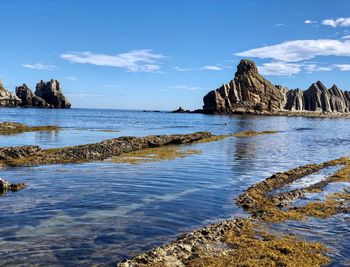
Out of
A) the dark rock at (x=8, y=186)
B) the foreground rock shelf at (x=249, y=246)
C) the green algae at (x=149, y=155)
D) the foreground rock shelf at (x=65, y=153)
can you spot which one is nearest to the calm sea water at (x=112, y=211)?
the dark rock at (x=8, y=186)

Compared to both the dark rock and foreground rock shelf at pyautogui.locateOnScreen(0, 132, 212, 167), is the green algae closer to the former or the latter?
foreground rock shelf at pyautogui.locateOnScreen(0, 132, 212, 167)

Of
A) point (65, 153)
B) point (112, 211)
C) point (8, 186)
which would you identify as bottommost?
point (112, 211)

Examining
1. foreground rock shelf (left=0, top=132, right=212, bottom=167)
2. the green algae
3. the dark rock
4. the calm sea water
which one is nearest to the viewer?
the calm sea water

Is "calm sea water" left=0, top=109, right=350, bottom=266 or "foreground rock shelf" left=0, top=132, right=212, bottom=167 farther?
"foreground rock shelf" left=0, top=132, right=212, bottom=167

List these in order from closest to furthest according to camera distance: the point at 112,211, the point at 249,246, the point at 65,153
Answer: the point at 249,246, the point at 112,211, the point at 65,153

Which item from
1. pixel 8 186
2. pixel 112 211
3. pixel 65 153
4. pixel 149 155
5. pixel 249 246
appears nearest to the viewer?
pixel 249 246

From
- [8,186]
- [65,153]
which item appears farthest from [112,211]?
[65,153]

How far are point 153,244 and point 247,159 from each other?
2443cm

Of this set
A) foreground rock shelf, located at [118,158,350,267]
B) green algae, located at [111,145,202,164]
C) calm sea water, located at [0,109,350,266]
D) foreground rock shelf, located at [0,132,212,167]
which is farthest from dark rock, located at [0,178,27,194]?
green algae, located at [111,145,202,164]

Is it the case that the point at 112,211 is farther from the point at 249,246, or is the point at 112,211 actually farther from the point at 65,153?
the point at 65,153

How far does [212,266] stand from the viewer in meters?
10.5

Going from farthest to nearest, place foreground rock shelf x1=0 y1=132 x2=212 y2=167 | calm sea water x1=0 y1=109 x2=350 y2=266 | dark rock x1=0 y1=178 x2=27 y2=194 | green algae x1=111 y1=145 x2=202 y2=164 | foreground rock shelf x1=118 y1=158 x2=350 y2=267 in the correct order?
1. green algae x1=111 y1=145 x2=202 y2=164
2. foreground rock shelf x1=0 y1=132 x2=212 y2=167
3. dark rock x1=0 y1=178 x2=27 y2=194
4. calm sea water x1=0 y1=109 x2=350 y2=266
5. foreground rock shelf x1=118 y1=158 x2=350 y2=267

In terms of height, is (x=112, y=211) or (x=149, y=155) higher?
(x=149, y=155)

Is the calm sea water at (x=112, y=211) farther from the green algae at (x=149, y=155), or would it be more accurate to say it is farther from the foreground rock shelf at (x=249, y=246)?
the green algae at (x=149, y=155)
